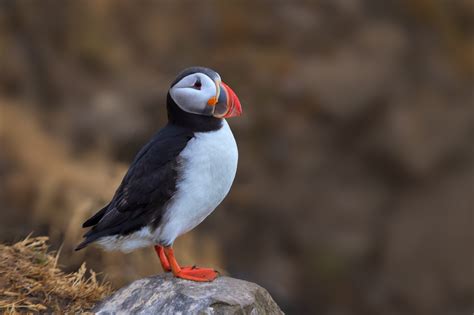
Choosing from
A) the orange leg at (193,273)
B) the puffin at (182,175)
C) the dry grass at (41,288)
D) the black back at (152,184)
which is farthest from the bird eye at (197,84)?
the dry grass at (41,288)

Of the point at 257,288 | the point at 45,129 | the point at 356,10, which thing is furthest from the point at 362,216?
the point at 257,288

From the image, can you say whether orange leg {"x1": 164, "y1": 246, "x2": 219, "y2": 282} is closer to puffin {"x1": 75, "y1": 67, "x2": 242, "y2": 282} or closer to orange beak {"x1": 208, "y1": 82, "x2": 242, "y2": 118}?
puffin {"x1": 75, "y1": 67, "x2": 242, "y2": 282}

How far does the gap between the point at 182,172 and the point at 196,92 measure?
1.14 feet

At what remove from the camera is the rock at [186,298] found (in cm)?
420

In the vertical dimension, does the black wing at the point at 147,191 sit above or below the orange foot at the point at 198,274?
above

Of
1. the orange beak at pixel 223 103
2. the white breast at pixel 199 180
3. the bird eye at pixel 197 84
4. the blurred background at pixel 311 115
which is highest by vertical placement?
the bird eye at pixel 197 84

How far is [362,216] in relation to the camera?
11625 mm

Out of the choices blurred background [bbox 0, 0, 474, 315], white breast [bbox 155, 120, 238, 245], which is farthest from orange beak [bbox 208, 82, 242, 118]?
blurred background [bbox 0, 0, 474, 315]

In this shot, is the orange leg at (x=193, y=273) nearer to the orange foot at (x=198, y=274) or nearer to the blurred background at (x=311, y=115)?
the orange foot at (x=198, y=274)

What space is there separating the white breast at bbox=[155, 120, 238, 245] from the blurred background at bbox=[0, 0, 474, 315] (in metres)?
5.84

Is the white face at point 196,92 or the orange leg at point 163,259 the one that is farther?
the orange leg at point 163,259

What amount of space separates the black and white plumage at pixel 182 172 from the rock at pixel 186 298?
216 mm

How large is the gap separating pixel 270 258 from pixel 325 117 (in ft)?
5.94

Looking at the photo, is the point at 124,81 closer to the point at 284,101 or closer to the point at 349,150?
the point at 284,101
